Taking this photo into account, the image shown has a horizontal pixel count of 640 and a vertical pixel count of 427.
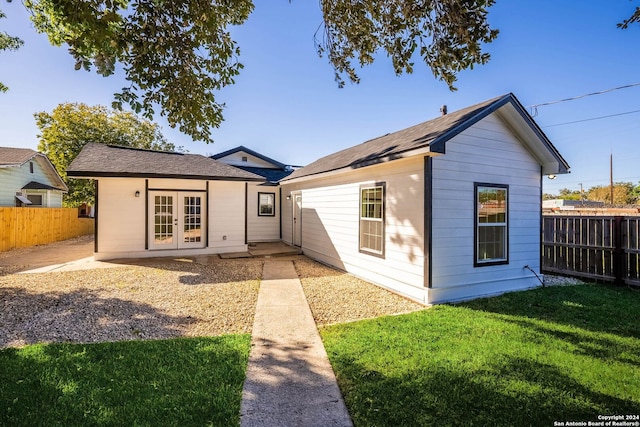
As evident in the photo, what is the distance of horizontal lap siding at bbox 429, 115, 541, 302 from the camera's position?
600 centimetres

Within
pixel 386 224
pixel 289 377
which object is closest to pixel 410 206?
pixel 386 224

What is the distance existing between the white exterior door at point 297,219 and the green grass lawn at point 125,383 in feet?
27.8

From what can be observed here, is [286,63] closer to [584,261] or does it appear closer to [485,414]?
[485,414]

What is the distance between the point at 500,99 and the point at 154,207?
35.8 feet

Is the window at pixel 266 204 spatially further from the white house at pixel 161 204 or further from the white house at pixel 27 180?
the white house at pixel 27 180

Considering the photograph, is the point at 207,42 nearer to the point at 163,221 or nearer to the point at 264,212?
the point at 163,221

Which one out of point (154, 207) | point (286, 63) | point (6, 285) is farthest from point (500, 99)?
point (6, 285)

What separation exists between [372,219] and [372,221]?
0.07m

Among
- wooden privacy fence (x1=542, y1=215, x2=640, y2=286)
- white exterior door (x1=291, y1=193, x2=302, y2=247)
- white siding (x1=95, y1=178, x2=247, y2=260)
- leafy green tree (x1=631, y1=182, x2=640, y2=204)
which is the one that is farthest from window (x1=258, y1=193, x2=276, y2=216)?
leafy green tree (x1=631, y1=182, x2=640, y2=204)

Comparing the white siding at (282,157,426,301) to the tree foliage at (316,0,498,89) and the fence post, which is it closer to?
the tree foliage at (316,0,498,89)

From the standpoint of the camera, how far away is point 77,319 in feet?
15.7

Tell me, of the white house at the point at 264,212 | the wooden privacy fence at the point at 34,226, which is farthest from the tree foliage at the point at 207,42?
the wooden privacy fence at the point at 34,226

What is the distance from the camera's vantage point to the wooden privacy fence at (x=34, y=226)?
40.2 ft

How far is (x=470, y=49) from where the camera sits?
4.18 meters
